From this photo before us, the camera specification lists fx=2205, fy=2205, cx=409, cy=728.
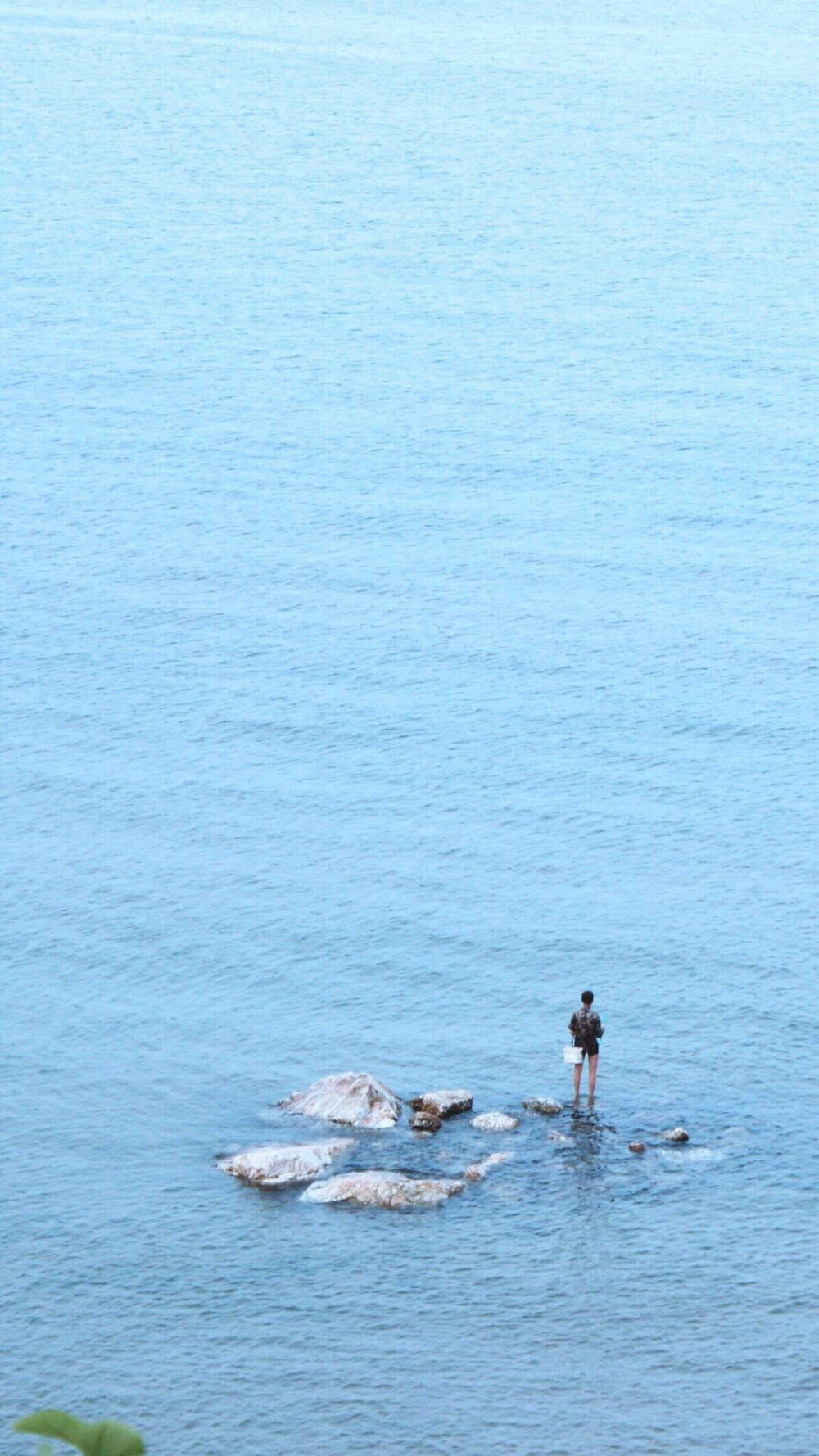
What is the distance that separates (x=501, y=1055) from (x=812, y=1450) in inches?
731

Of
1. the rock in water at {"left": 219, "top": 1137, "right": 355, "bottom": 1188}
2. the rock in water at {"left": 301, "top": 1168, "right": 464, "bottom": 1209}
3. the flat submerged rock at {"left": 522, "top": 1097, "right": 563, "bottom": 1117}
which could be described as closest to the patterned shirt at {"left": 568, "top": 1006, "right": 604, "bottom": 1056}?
the flat submerged rock at {"left": 522, "top": 1097, "right": 563, "bottom": 1117}

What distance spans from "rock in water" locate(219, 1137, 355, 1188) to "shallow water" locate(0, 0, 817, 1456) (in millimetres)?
495

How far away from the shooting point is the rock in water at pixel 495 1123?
144 feet

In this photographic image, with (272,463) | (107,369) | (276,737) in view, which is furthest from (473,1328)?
(107,369)

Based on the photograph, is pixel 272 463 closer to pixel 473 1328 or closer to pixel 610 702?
pixel 610 702

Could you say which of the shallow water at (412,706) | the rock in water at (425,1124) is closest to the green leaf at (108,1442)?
the shallow water at (412,706)

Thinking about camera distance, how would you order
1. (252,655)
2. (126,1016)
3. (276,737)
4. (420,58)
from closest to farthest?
(126,1016), (276,737), (252,655), (420,58)

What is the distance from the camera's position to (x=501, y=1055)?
166ft

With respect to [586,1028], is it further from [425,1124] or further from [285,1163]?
[285,1163]

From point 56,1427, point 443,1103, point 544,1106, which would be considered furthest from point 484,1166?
point 56,1427

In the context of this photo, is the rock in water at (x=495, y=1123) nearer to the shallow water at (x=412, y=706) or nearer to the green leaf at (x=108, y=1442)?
the shallow water at (x=412, y=706)

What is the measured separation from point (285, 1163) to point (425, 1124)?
9.97ft

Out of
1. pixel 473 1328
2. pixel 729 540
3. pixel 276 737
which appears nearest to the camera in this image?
pixel 473 1328

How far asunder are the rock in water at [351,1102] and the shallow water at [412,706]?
100 centimetres
